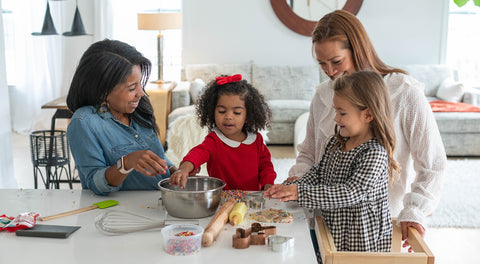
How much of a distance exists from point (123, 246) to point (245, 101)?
0.85 metres

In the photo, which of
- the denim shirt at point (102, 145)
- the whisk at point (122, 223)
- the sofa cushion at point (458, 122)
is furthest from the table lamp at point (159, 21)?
the whisk at point (122, 223)

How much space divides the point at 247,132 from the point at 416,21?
4.94 meters

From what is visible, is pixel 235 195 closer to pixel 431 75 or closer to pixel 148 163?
pixel 148 163

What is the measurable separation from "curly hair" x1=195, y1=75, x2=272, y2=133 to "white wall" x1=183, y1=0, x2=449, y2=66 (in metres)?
4.42

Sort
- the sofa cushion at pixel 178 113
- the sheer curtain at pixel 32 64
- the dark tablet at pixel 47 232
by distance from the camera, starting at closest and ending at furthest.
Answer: the dark tablet at pixel 47 232
the sofa cushion at pixel 178 113
the sheer curtain at pixel 32 64

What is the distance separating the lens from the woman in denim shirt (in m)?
1.73

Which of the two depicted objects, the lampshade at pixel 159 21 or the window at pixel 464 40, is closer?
the lampshade at pixel 159 21

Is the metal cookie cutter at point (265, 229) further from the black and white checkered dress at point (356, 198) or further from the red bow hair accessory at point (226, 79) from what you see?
the red bow hair accessory at point (226, 79)

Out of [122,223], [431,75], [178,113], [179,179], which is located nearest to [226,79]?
[179,179]

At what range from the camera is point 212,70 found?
6.04 m

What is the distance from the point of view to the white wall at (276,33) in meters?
6.28

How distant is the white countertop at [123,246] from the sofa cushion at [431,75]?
4844mm

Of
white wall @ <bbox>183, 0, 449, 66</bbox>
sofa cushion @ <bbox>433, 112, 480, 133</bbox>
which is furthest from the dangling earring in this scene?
white wall @ <bbox>183, 0, 449, 66</bbox>

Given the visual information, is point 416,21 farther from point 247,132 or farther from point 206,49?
point 247,132
